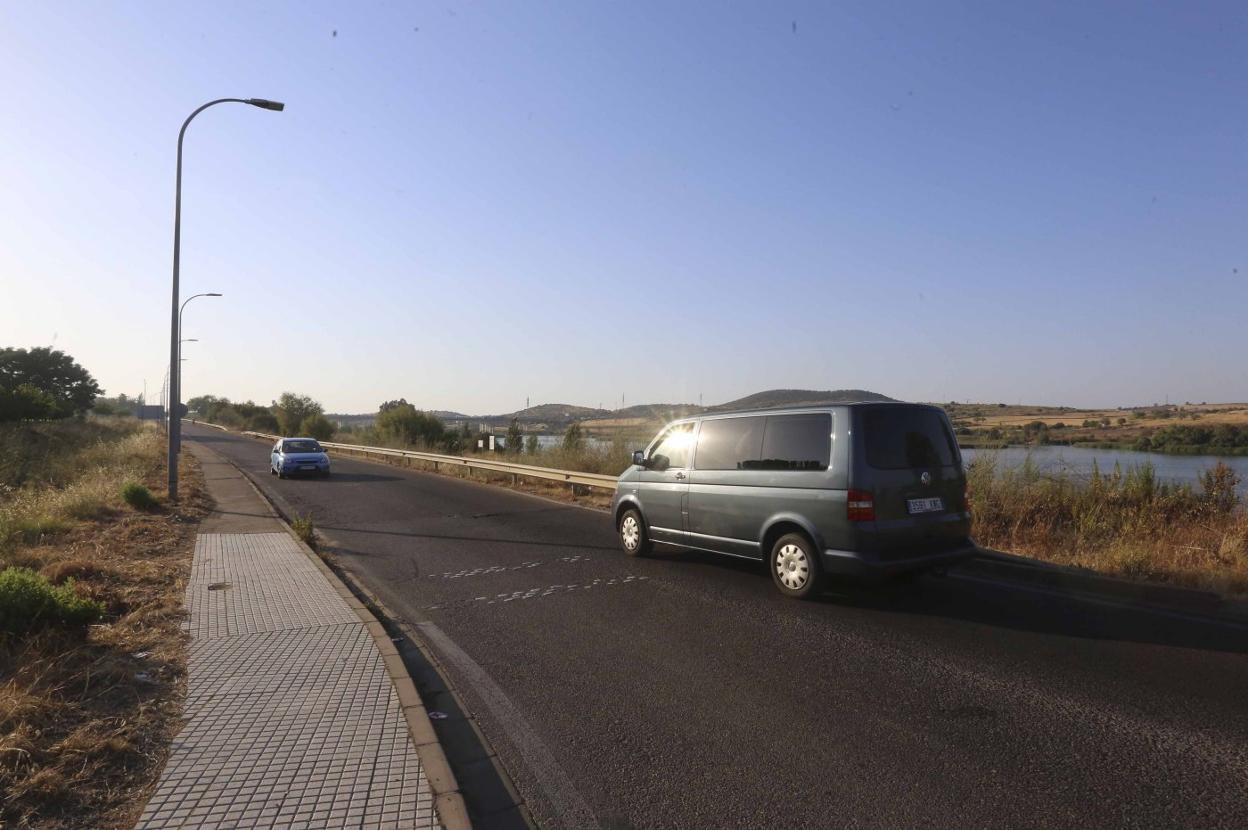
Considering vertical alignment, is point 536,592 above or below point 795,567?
below

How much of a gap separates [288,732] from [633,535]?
19.9 feet

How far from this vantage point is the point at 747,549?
8.10m

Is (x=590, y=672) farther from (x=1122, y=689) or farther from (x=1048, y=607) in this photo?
(x=1048, y=607)

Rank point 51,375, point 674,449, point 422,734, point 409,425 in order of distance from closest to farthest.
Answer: point 422,734, point 674,449, point 409,425, point 51,375

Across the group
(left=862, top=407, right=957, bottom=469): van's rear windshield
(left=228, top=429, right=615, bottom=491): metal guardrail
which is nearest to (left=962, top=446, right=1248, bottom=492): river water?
(left=862, top=407, right=957, bottom=469): van's rear windshield

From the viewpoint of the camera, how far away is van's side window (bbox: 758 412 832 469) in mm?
7367

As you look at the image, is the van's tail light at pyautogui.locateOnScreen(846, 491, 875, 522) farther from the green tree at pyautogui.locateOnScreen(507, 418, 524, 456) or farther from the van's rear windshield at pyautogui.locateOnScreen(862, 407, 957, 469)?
the green tree at pyautogui.locateOnScreen(507, 418, 524, 456)

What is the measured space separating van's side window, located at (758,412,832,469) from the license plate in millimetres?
859

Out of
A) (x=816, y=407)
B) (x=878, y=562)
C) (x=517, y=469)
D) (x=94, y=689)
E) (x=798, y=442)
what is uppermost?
(x=816, y=407)

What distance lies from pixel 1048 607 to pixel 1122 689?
2199 mm

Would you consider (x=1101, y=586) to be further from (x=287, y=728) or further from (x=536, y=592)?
(x=287, y=728)

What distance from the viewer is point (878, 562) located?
6.86 m

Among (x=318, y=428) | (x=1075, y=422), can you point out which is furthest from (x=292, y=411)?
(x=1075, y=422)

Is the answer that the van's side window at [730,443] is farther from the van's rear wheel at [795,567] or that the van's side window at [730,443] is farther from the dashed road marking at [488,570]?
the dashed road marking at [488,570]
